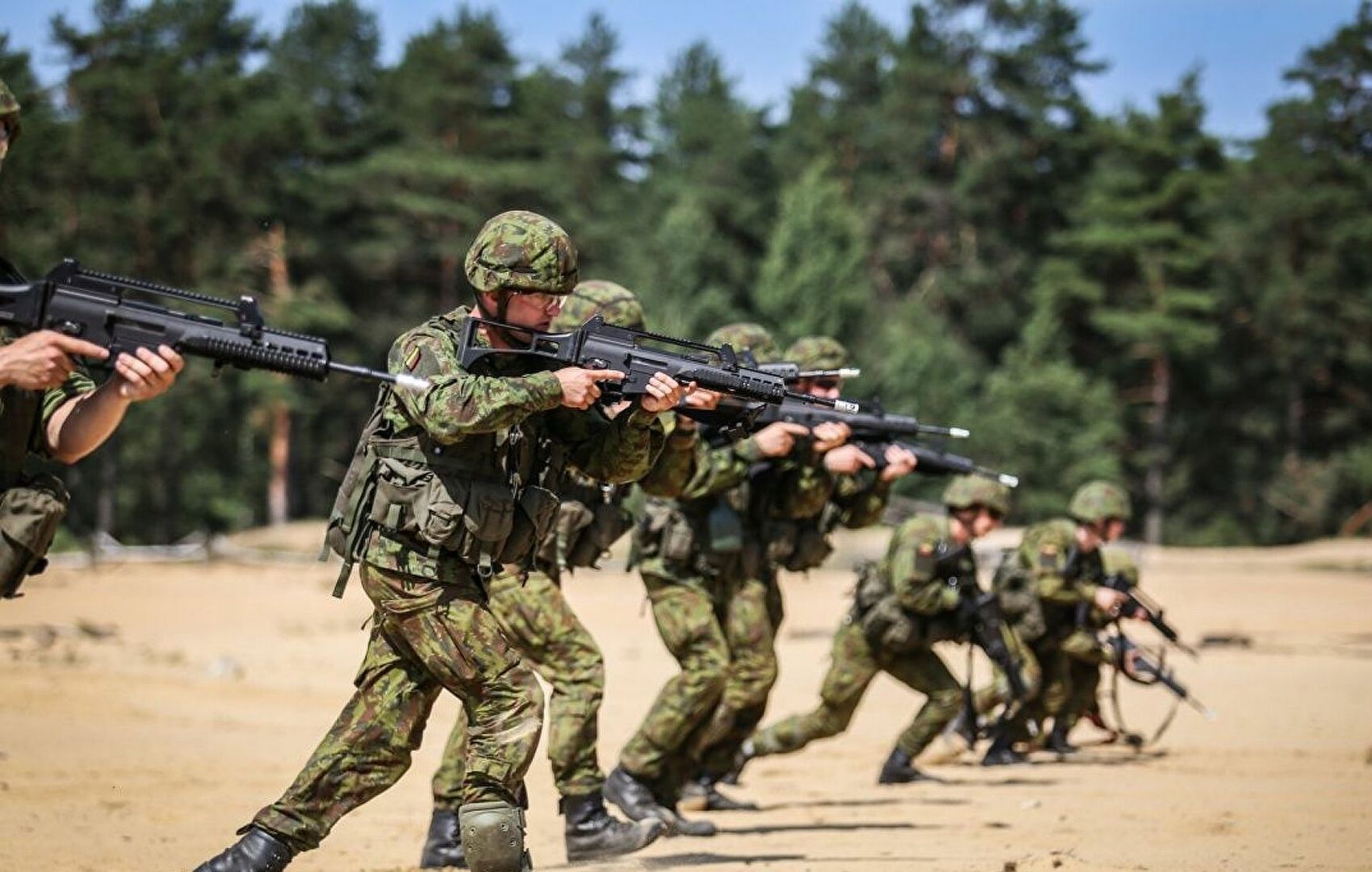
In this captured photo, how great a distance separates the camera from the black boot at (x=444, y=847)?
769cm

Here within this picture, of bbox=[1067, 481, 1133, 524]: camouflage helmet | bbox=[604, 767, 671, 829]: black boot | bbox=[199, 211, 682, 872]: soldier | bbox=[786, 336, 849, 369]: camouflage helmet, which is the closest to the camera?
bbox=[199, 211, 682, 872]: soldier

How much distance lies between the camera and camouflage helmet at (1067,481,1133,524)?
1311 cm

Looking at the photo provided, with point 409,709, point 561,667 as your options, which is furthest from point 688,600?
point 409,709

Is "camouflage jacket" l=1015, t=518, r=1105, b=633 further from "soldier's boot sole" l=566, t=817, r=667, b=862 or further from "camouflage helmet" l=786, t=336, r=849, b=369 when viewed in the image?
"soldier's boot sole" l=566, t=817, r=667, b=862

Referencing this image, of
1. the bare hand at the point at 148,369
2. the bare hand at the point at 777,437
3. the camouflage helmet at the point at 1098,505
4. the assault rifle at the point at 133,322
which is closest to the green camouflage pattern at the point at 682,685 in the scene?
the bare hand at the point at 777,437

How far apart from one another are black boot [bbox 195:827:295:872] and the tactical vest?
2.80ft

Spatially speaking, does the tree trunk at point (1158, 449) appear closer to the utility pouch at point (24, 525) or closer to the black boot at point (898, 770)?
the black boot at point (898, 770)

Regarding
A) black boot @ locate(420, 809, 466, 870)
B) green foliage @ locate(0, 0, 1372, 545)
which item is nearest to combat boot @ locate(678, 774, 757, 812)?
black boot @ locate(420, 809, 466, 870)

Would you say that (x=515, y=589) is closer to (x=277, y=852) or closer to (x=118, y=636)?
(x=277, y=852)

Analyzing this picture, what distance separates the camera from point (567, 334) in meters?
6.54

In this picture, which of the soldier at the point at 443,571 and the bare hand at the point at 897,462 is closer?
the soldier at the point at 443,571

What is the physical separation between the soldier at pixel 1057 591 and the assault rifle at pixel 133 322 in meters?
7.99

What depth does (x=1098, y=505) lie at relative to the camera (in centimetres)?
1312

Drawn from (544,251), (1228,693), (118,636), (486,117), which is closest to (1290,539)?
(486,117)
